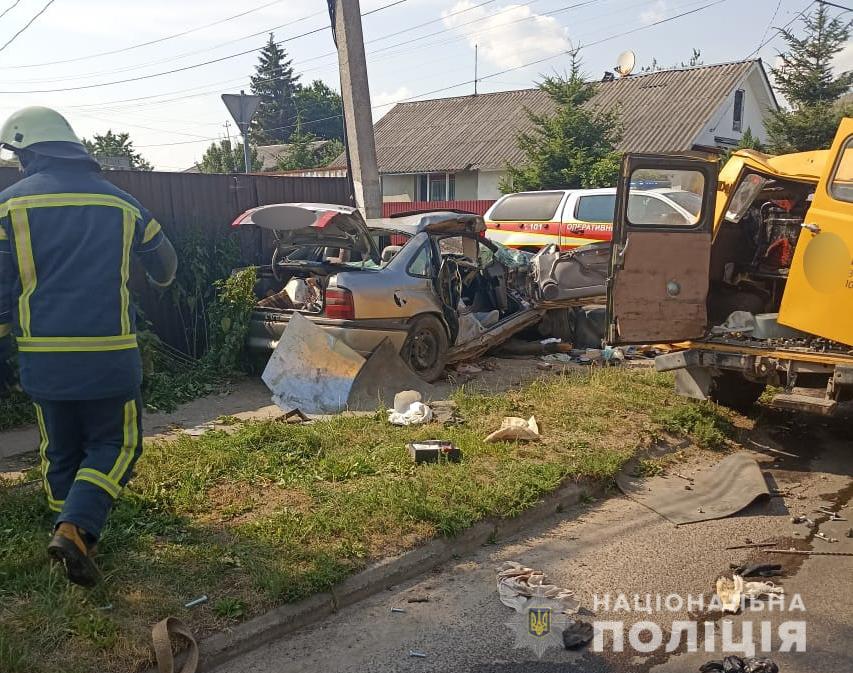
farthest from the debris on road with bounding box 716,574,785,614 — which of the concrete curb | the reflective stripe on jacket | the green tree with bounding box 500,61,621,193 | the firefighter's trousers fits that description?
the green tree with bounding box 500,61,621,193

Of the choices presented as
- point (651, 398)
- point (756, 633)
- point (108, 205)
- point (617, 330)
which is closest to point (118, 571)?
point (108, 205)

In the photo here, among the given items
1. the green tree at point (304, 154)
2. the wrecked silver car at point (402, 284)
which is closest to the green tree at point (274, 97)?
the green tree at point (304, 154)

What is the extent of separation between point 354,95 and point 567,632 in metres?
7.83

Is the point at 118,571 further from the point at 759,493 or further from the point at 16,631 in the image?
the point at 759,493

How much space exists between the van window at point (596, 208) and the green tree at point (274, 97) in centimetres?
5236

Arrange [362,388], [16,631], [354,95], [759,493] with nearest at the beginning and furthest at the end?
[16,631] → [759,493] → [362,388] → [354,95]

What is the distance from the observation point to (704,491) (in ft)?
17.9

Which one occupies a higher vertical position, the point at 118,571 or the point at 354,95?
the point at 354,95

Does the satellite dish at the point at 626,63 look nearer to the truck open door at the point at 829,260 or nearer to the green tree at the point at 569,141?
the green tree at the point at 569,141

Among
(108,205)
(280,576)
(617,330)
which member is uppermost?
(108,205)

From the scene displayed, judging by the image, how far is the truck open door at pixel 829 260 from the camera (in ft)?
18.4

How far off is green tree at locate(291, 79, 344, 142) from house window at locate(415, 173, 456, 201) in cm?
3129

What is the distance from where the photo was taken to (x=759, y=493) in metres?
5.20

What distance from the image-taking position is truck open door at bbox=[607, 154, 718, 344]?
257 inches
